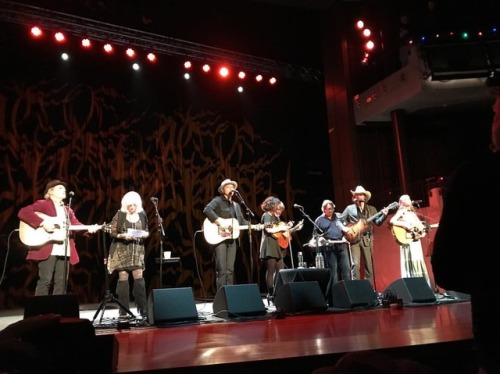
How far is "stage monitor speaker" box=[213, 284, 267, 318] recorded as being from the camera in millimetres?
5359

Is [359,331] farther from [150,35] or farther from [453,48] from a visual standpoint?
[453,48]

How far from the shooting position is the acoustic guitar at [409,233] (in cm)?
770

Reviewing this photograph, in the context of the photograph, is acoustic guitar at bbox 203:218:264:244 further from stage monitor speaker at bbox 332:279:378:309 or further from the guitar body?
the guitar body

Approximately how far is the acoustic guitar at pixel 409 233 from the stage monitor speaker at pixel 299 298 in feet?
9.06

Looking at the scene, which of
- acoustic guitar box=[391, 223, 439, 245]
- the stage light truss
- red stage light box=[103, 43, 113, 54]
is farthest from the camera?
red stage light box=[103, 43, 113, 54]

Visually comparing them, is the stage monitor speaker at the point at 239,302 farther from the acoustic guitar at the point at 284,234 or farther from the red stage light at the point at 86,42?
the red stage light at the point at 86,42

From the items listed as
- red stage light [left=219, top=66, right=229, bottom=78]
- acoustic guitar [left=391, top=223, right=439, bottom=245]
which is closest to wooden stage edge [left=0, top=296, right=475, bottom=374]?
acoustic guitar [left=391, top=223, right=439, bottom=245]

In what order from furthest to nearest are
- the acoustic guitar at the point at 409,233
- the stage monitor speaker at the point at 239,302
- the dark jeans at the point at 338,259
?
the acoustic guitar at the point at 409,233
the dark jeans at the point at 338,259
the stage monitor speaker at the point at 239,302

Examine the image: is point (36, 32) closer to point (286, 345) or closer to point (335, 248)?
point (335, 248)

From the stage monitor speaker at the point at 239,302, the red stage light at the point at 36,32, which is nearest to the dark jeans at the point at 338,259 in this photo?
the stage monitor speaker at the point at 239,302

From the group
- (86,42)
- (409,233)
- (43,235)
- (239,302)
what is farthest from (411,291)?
(86,42)

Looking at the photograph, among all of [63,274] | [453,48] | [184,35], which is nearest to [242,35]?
[184,35]

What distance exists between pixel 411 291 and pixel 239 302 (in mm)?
2405

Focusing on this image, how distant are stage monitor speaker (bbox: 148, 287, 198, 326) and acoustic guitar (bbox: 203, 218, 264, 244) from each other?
1625mm
